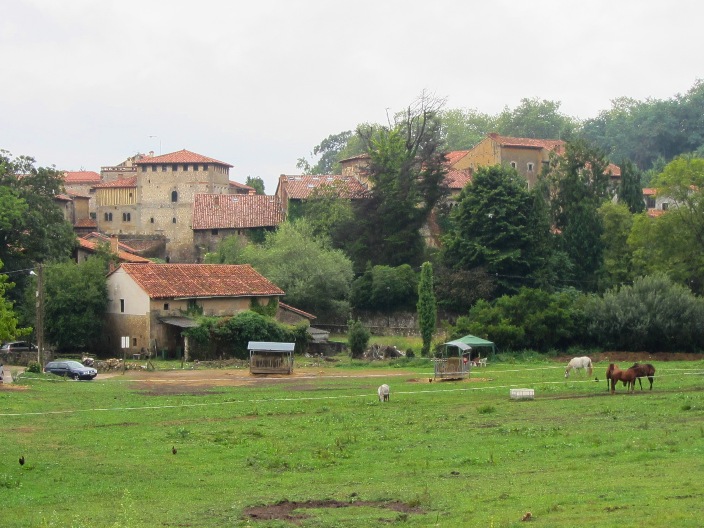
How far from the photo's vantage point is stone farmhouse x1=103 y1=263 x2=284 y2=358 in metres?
71.4

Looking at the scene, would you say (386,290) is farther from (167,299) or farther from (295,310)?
(167,299)

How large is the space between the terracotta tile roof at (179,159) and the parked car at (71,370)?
62666mm

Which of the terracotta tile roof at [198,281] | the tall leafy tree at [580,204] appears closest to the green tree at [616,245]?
the tall leafy tree at [580,204]

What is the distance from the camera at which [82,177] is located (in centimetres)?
14025

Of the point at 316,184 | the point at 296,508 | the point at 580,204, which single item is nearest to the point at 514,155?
the point at 316,184

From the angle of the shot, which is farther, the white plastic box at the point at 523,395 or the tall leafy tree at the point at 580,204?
the tall leafy tree at the point at 580,204

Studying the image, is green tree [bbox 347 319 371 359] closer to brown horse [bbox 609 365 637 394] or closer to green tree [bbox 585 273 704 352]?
green tree [bbox 585 273 704 352]

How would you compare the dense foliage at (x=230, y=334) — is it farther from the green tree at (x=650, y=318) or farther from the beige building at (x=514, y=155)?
the beige building at (x=514, y=155)

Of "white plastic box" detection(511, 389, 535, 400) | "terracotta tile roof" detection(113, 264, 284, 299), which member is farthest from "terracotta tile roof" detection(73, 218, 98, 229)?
"white plastic box" detection(511, 389, 535, 400)

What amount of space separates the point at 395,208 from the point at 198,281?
74.7ft

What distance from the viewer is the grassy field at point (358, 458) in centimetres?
2067

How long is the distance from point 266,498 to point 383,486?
2.59m

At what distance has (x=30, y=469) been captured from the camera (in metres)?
26.8

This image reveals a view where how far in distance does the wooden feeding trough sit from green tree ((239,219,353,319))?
23391mm
